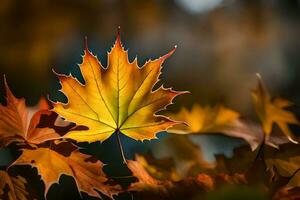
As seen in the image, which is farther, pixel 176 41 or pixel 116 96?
pixel 176 41

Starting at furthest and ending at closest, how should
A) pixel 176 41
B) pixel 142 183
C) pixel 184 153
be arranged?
pixel 176 41
pixel 184 153
pixel 142 183

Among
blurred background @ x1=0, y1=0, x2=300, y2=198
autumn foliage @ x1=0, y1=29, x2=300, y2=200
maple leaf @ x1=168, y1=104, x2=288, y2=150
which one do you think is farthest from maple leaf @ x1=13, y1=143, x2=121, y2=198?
blurred background @ x1=0, y1=0, x2=300, y2=198

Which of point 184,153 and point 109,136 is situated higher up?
point 109,136

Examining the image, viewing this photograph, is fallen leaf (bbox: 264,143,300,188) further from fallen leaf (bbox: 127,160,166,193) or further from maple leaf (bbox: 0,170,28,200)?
maple leaf (bbox: 0,170,28,200)

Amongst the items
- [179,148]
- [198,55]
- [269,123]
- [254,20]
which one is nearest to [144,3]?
[198,55]

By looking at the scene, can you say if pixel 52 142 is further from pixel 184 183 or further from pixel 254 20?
pixel 254 20

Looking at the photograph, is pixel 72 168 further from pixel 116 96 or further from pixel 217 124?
pixel 217 124

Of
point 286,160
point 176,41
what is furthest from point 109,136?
point 176,41
